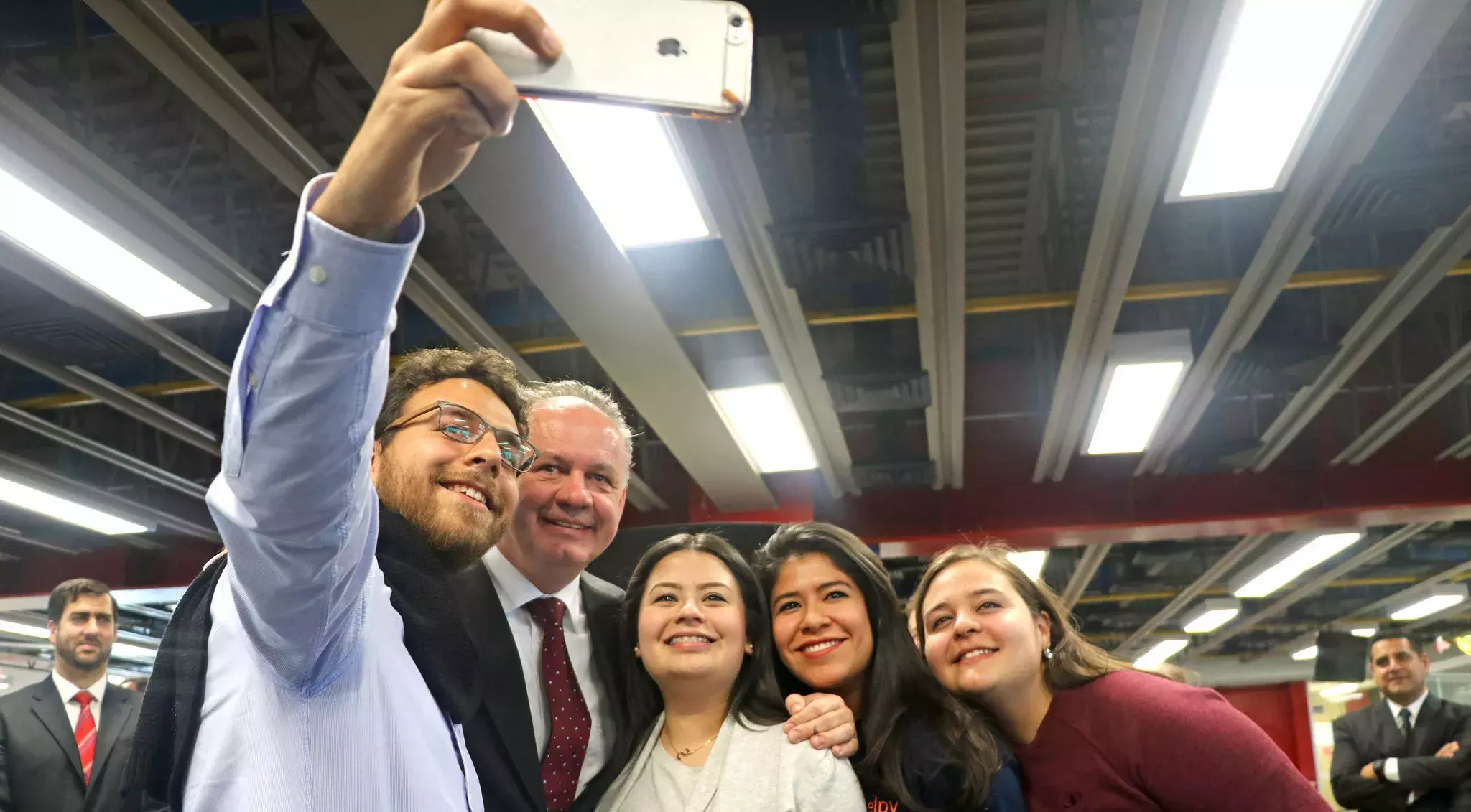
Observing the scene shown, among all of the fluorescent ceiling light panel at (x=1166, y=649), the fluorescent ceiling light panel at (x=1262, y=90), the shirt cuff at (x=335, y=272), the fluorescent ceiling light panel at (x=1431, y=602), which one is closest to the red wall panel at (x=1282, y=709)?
the fluorescent ceiling light panel at (x=1166, y=649)

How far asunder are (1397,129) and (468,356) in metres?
2.89

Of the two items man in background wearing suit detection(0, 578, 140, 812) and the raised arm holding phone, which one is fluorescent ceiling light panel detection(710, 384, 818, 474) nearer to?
the raised arm holding phone

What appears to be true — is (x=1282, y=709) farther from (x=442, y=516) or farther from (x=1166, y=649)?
(x=442, y=516)

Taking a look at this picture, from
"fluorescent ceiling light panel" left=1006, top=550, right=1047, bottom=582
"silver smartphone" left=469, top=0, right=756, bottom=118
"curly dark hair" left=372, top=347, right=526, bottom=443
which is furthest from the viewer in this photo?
"fluorescent ceiling light panel" left=1006, top=550, right=1047, bottom=582

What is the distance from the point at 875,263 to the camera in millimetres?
3533

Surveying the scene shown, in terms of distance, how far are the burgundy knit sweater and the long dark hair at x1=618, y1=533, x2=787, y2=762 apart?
46cm

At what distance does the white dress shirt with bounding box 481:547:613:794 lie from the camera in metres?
1.57

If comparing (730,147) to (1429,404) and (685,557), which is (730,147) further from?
(1429,404)

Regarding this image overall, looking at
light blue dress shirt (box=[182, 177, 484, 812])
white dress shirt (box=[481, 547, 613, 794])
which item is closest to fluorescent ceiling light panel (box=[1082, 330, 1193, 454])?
white dress shirt (box=[481, 547, 613, 794])

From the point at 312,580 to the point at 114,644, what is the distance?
0.78 feet

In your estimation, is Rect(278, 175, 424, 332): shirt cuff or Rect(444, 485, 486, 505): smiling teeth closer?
Rect(278, 175, 424, 332): shirt cuff

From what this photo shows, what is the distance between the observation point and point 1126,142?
2920mm

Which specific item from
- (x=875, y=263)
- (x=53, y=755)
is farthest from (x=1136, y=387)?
(x=53, y=755)

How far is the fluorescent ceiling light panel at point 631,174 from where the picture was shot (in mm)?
2340
